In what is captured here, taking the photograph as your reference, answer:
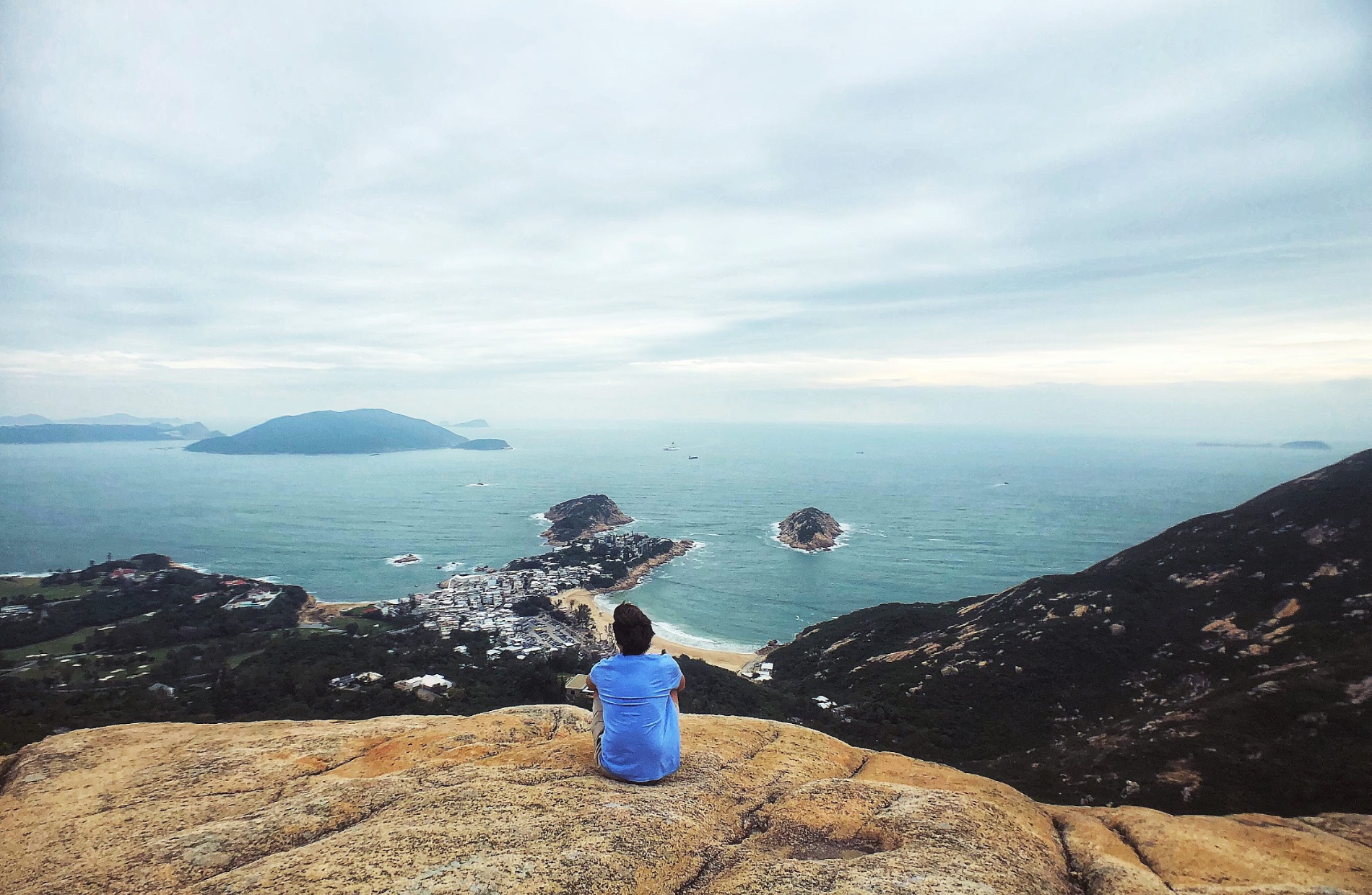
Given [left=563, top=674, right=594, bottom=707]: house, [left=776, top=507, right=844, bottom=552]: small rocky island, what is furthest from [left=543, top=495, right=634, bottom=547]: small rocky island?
[left=563, top=674, right=594, bottom=707]: house

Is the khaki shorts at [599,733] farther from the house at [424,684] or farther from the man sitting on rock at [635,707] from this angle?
the house at [424,684]

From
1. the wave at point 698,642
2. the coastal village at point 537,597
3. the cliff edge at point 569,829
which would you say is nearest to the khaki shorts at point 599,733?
the cliff edge at point 569,829

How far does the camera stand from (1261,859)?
526cm

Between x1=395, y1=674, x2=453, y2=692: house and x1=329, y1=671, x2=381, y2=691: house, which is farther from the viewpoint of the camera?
x1=329, y1=671, x2=381, y2=691: house

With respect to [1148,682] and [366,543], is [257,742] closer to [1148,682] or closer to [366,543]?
[1148,682]

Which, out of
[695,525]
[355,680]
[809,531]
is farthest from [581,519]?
[355,680]

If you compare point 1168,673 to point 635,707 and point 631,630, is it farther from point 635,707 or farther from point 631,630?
point 631,630

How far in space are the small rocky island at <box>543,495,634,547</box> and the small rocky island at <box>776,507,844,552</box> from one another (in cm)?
3404

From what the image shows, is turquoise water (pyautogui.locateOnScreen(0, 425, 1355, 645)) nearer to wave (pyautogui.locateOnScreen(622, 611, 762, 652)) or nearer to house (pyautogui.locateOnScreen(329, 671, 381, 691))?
wave (pyautogui.locateOnScreen(622, 611, 762, 652))

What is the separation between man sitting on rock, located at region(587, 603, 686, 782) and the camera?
5730mm

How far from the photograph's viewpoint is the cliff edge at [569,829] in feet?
14.4

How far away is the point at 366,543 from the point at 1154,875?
11726 centimetres

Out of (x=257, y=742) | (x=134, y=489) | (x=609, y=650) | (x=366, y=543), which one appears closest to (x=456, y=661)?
(x=609, y=650)

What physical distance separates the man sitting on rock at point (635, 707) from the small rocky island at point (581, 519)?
329 ft
